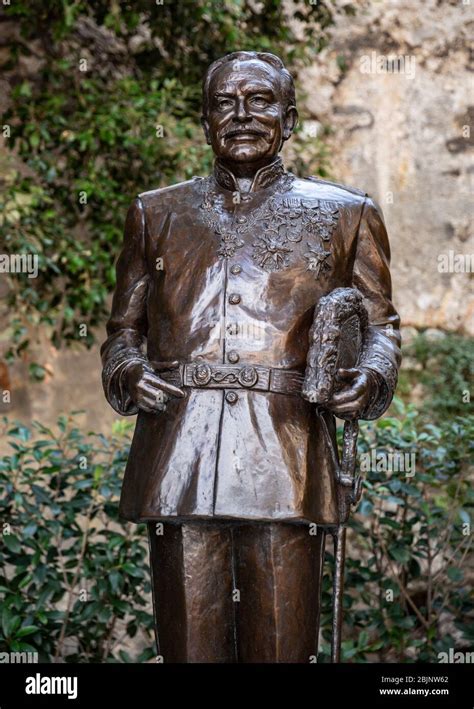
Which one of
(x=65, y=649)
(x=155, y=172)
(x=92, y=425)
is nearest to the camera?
(x=65, y=649)

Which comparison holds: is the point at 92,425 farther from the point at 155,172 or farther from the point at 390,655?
the point at 390,655

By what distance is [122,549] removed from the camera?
5254 mm

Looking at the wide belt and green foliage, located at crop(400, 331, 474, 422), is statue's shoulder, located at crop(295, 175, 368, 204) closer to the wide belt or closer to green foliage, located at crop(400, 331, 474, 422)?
the wide belt

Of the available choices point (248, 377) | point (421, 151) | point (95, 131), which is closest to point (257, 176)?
point (248, 377)

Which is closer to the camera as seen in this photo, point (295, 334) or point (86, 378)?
point (295, 334)

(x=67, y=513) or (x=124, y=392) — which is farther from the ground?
(x=124, y=392)

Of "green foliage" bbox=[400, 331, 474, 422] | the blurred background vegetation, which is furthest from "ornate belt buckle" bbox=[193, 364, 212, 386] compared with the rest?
"green foliage" bbox=[400, 331, 474, 422]

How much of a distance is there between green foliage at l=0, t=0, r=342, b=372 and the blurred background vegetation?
0.5 inches

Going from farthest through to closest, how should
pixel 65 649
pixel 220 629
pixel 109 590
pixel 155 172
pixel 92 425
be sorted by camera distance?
pixel 92 425
pixel 155 172
pixel 65 649
pixel 109 590
pixel 220 629

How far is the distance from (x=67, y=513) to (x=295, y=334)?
7.28 feet

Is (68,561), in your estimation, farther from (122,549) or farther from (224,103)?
(224,103)

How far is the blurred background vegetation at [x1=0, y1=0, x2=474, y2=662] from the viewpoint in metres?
5.25

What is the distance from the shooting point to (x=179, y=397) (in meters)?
3.35

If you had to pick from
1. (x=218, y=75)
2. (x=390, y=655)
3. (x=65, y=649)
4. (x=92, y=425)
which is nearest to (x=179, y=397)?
(x=218, y=75)
